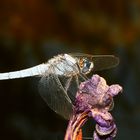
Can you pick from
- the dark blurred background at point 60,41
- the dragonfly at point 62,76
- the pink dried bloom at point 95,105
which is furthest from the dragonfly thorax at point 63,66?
the dark blurred background at point 60,41

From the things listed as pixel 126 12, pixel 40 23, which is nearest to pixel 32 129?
pixel 40 23

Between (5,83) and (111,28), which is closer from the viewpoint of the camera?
(5,83)

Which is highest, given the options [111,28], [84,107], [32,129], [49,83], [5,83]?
[111,28]

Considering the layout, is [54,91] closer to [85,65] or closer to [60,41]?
[85,65]

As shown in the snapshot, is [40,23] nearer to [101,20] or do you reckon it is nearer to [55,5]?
[55,5]

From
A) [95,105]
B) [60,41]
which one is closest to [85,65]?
[95,105]

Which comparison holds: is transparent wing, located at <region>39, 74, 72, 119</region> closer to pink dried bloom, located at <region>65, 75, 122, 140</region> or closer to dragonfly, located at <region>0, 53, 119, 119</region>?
dragonfly, located at <region>0, 53, 119, 119</region>

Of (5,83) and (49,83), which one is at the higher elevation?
(5,83)
